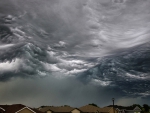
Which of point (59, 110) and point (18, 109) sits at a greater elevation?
point (59, 110)

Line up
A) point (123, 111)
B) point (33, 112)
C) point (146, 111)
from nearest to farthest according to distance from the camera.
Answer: point (33, 112) → point (123, 111) → point (146, 111)

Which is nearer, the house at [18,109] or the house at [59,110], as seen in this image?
the house at [18,109]

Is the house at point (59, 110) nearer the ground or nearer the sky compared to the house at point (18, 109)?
nearer the sky

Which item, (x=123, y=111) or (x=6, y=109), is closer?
(x=6, y=109)

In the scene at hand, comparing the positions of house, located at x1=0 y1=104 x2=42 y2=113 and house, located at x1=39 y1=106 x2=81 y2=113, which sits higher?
house, located at x1=39 y1=106 x2=81 y2=113

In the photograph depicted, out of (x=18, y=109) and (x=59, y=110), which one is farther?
(x=59, y=110)

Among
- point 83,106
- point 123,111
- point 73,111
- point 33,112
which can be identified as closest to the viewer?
point 33,112

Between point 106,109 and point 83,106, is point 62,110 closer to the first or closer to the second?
point 83,106

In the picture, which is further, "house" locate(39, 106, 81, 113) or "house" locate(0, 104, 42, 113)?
"house" locate(39, 106, 81, 113)

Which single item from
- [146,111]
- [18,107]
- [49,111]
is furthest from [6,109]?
[146,111]
